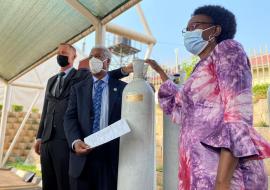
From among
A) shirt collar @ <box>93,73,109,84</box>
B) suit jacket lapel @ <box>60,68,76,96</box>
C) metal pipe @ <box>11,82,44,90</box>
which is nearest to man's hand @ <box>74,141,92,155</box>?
shirt collar @ <box>93,73,109,84</box>

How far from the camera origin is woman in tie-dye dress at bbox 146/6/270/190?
2.92 feet

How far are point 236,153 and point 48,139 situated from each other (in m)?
1.64

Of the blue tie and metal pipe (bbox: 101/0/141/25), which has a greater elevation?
metal pipe (bbox: 101/0/141/25)

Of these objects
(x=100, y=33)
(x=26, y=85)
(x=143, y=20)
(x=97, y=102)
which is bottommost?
(x=97, y=102)

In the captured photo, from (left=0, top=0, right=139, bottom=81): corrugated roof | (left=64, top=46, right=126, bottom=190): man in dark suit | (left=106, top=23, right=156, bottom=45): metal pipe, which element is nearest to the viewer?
(left=64, top=46, right=126, bottom=190): man in dark suit

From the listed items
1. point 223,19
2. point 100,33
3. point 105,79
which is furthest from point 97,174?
point 100,33

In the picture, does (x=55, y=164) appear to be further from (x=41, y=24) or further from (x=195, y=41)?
(x=41, y=24)

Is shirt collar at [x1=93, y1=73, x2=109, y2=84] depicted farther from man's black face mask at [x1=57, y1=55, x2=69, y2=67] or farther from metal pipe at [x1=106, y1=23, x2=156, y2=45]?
metal pipe at [x1=106, y1=23, x2=156, y2=45]

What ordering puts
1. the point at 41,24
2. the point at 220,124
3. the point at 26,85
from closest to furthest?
the point at 220,124
the point at 41,24
the point at 26,85

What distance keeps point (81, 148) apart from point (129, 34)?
204 cm

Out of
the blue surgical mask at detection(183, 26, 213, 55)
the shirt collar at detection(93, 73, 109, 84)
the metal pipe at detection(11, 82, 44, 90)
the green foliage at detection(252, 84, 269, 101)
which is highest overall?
the metal pipe at detection(11, 82, 44, 90)

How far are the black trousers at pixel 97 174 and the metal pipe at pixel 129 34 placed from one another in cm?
168

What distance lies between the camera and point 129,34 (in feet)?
10.7

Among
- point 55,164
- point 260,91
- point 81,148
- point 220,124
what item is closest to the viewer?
point 220,124
